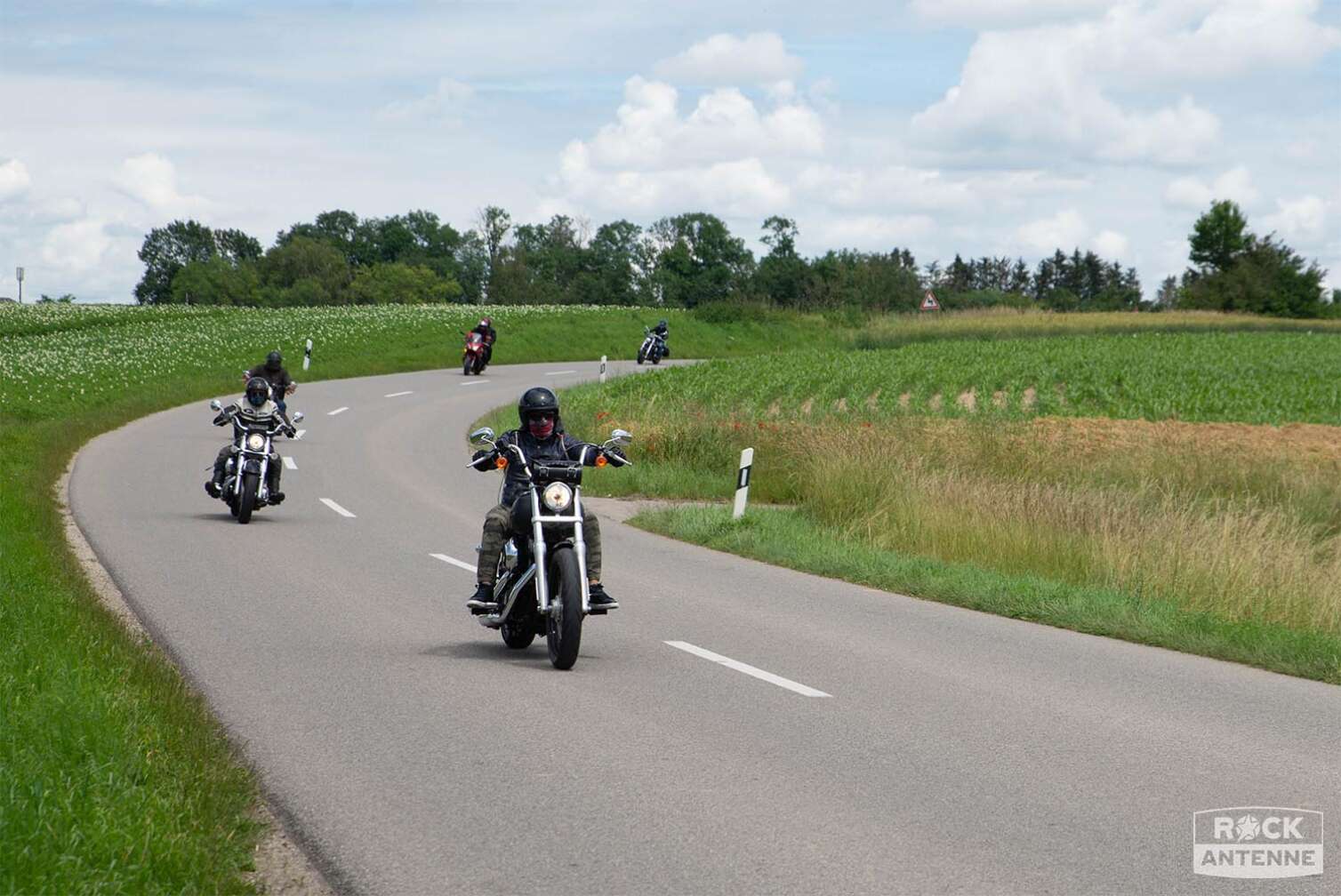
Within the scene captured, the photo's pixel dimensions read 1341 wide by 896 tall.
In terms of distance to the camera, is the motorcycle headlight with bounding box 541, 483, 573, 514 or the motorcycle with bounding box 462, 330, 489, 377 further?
the motorcycle with bounding box 462, 330, 489, 377

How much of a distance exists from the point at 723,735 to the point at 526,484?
2715mm

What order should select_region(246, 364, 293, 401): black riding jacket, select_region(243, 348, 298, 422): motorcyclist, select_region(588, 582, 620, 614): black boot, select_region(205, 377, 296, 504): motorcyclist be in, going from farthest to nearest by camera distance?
select_region(246, 364, 293, 401): black riding jacket
select_region(243, 348, 298, 422): motorcyclist
select_region(205, 377, 296, 504): motorcyclist
select_region(588, 582, 620, 614): black boot

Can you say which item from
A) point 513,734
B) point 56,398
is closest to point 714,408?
point 56,398

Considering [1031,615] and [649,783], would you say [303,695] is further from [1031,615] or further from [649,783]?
[1031,615]

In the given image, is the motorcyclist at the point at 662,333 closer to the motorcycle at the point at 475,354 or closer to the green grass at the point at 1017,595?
the motorcycle at the point at 475,354

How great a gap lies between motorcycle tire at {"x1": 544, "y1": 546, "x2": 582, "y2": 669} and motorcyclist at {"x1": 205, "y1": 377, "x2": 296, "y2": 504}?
30.7 feet

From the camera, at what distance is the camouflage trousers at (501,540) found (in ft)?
31.1

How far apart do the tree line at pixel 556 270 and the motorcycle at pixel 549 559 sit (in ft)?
347

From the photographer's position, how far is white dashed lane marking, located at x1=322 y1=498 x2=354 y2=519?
18.5 m

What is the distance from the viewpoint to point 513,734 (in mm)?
7453

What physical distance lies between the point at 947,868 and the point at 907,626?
5985mm

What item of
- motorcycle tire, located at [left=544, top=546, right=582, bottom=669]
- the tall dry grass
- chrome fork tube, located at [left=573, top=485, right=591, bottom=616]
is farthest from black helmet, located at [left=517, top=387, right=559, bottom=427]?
the tall dry grass

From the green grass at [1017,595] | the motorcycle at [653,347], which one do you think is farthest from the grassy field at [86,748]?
the motorcycle at [653,347]

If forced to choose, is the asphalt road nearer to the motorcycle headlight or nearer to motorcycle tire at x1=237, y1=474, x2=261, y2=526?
the motorcycle headlight
